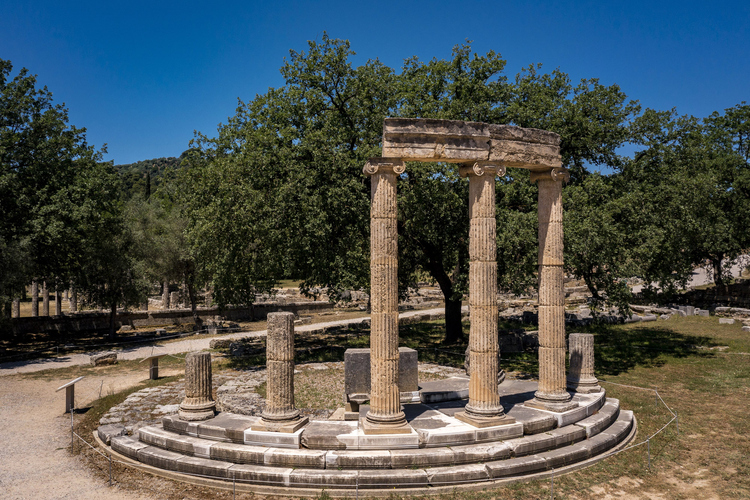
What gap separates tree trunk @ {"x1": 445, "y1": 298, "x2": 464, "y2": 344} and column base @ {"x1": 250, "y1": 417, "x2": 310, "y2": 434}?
46.4 ft

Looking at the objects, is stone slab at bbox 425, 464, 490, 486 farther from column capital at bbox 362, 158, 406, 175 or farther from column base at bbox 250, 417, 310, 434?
column capital at bbox 362, 158, 406, 175

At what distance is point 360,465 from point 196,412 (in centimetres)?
474

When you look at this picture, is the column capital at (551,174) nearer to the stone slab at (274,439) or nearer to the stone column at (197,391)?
the stone slab at (274,439)

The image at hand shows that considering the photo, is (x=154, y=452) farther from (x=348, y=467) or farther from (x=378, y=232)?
(x=378, y=232)

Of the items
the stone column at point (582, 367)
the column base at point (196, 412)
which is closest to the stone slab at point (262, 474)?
the column base at point (196, 412)

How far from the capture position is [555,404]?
12328 mm

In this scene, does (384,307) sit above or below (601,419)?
above

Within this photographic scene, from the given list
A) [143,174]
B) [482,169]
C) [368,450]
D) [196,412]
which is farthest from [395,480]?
[143,174]

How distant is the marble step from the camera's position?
9.44 meters

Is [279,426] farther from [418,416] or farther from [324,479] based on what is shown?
[418,416]

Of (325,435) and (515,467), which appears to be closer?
(515,467)

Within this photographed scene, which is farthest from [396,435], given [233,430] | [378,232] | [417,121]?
[417,121]

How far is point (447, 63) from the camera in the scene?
73.9 ft

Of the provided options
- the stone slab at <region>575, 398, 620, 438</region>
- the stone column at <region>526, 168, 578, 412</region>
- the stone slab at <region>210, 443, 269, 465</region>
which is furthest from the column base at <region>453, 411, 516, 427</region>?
the stone slab at <region>210, 443, 269, 465</region>
